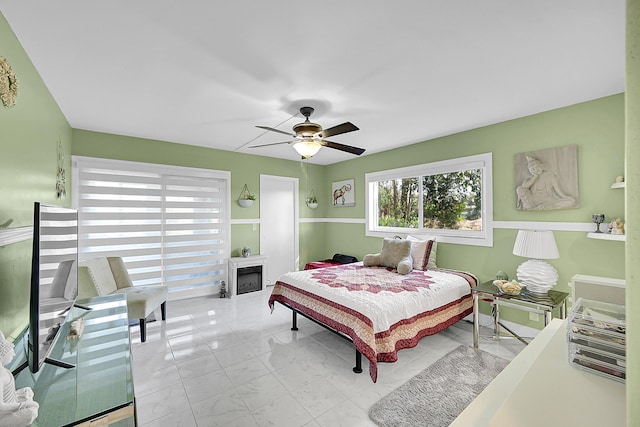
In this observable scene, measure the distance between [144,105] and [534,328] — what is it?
4899mm

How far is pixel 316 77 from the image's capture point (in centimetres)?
236

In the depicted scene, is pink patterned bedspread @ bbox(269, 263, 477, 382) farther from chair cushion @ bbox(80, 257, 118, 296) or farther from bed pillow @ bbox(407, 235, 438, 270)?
chair cushion @ bbox(80, 257, 118, 296)

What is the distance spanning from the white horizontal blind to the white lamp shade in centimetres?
427

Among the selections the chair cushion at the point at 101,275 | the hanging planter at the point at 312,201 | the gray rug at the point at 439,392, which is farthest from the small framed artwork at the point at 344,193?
the chair cushion at the point at 101,275

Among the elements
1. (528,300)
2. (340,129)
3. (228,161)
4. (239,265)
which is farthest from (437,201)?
(228,161)

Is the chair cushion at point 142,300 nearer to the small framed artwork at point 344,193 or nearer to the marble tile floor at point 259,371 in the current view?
the marble tile floor at point 259,371

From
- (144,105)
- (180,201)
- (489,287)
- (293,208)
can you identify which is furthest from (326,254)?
(144,105)

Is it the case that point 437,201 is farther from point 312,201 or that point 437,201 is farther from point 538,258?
point 312,201

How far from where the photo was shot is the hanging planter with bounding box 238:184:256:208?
508 centimetres

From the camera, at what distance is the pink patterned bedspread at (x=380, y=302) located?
7.68ft

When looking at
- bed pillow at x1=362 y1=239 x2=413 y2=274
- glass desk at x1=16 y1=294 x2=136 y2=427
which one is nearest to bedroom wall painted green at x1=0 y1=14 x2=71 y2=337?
glass desk at x1=16 y1=294 x2=136 y2=427

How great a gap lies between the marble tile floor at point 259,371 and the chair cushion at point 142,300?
0.34m

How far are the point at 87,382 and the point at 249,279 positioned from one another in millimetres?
3779

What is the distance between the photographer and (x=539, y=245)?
2738 millimetres
